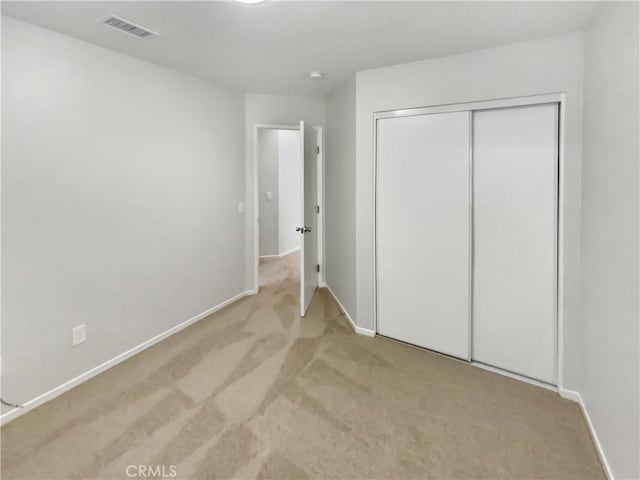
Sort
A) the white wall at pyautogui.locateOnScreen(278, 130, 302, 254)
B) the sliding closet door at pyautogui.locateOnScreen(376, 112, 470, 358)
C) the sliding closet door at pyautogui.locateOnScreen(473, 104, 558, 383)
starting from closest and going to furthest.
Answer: the sliding closet door at pyautogui.locateOnScreen(473, 104, 558, 383), the sliding closet door at pyautogui.locateOnScreen(376, 112, 470, 358), the white wall at pyautogui.locateOnScreen(278, 130, 302, 254)

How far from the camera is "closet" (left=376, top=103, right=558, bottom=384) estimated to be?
83.3 inches

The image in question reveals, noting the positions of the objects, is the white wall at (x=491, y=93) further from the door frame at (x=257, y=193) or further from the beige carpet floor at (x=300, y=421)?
the door frame at (x=257, y=193)

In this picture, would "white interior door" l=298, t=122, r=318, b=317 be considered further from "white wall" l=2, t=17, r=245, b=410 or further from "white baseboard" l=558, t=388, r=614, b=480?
"white baseboard" l=558, t=388, r=614, b=480

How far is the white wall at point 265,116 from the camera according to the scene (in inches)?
145

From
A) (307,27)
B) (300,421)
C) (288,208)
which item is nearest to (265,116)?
(307,27)

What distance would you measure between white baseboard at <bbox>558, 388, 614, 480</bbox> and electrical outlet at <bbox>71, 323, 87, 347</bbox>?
→ 3094 millimetres

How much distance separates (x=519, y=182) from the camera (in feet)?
7.08

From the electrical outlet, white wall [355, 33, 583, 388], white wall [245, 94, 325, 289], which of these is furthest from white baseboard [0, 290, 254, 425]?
white wall [355, 33, 583, 388]

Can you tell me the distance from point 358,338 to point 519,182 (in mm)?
1784

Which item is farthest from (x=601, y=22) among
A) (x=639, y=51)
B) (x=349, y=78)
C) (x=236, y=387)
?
(x=236, y=387)

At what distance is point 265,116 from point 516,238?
2.92 meters

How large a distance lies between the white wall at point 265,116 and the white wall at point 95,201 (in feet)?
1.46

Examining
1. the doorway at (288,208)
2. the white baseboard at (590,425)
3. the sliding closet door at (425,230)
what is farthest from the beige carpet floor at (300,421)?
the doorway at (288,208)

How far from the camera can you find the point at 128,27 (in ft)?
6.42
